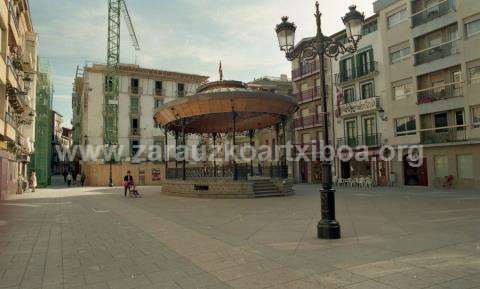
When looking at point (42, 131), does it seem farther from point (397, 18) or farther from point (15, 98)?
point (397, 18)

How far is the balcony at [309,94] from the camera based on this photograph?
38.4m

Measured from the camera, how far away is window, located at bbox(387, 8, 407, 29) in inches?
1159

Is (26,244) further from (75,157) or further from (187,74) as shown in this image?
(75,157)

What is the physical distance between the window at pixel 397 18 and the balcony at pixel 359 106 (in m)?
6.27

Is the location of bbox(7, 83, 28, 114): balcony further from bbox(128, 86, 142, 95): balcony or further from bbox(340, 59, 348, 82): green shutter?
bbox(340, 59, 348, 82): green shutter

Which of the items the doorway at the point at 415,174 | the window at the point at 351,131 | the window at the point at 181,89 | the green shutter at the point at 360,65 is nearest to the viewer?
the doorway at the point at 415,174

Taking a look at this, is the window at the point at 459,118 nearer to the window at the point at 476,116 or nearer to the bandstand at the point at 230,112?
the window at the point at 476,116

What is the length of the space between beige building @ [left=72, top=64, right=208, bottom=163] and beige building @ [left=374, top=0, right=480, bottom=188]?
96.9ft

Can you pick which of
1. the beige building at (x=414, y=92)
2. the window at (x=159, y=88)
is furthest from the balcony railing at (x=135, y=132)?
the beige building at (x=414, y=92)

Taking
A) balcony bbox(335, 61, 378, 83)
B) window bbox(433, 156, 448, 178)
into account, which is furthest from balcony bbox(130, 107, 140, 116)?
window bbox(433, 156, 448, 178)

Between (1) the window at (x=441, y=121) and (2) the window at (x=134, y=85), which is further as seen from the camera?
(2) the window at (x=134, y=85)

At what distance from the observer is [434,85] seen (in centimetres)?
2742

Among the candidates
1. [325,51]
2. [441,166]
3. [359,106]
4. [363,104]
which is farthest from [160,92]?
[325,51]

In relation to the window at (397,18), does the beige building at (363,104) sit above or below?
below
